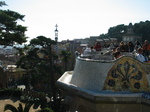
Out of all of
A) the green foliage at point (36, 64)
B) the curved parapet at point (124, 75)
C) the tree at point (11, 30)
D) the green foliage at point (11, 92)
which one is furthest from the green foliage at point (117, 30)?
the curved parapet at point (124, 75)

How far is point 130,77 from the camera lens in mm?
6750

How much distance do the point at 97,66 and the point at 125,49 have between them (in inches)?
92.8

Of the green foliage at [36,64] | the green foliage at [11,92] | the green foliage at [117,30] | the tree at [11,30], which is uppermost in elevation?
the green foliage at [117,30]

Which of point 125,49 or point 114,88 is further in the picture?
point 125,49

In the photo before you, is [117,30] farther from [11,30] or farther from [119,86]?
[119,86]

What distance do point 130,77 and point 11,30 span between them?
1022 centimetres

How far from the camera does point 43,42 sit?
2658cm

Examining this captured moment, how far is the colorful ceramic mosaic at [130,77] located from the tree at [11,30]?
9061 mm

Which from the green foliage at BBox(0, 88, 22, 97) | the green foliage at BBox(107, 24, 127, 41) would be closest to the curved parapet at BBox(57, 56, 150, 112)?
the green foliage at BBox(0, 88, 22, 97)

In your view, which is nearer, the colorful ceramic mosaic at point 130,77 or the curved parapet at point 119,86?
the curved parapet at point 119,86

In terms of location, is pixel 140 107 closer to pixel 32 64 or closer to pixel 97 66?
pixel 97 66

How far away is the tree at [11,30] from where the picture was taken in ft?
41.6

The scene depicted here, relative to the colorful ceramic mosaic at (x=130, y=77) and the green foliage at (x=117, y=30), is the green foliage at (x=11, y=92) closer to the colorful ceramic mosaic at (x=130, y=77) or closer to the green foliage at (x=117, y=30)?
the colorful ceramic mosaic at (x=130, y=77)

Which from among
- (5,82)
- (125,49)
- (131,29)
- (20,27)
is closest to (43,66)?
(5,82)
